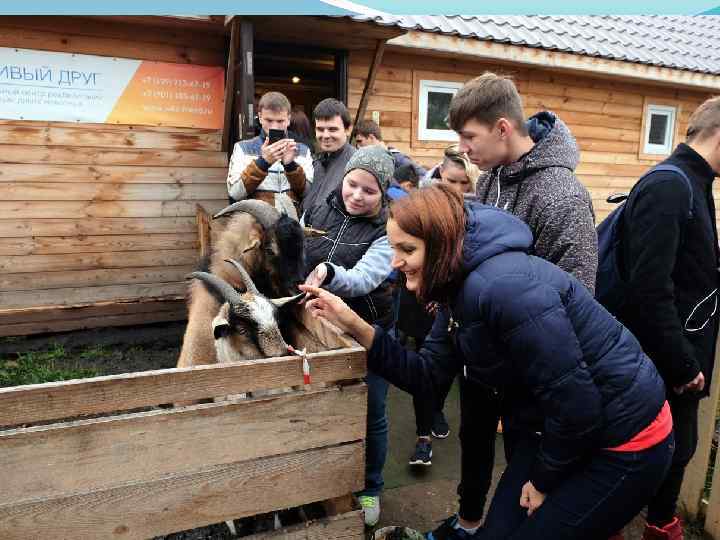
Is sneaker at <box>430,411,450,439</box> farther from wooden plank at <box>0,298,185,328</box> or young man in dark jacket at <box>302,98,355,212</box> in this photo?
wooden plank at <box>0,298,185,328</box>

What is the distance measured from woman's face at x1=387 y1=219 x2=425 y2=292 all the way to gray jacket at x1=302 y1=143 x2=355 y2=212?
1.77 m

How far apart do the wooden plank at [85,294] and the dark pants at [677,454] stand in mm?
5531

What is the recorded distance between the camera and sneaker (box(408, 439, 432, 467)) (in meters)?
3.91

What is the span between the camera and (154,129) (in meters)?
6.25

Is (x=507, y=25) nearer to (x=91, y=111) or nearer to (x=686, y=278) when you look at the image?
(x=91, y=111)

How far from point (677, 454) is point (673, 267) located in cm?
99

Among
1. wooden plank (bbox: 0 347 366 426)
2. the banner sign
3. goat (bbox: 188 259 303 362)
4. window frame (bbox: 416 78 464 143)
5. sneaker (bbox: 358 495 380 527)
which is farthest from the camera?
window frame (bbox: 416 78 464 143)

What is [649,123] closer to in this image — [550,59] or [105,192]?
[550,59]

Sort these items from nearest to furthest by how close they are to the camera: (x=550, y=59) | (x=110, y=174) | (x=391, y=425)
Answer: (x=391, y=425), (x=110, y=174), (x=550, y=59)

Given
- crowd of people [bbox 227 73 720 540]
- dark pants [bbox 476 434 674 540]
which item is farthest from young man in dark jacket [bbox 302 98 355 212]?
dark pants [bbox 476 434 674 540]

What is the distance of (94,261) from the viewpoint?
20.7ft

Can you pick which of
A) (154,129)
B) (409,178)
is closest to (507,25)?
(409,178)

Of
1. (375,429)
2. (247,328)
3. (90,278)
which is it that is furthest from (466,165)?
(90,278)

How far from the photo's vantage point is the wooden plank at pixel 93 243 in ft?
19.5
